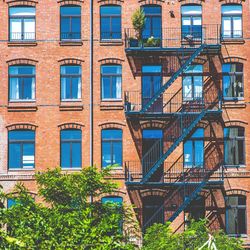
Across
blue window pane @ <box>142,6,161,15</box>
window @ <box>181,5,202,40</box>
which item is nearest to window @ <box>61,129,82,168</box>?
blue window pane @ <box>142,6,161,15</box>

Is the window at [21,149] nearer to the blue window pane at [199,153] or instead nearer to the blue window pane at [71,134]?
the blue window pane at [71,134]

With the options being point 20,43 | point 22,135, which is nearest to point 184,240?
point 22,135

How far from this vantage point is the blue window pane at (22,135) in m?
30.7

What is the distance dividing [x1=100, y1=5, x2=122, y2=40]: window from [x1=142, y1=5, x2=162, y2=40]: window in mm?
1330

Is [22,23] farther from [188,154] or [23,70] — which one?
[188,154]

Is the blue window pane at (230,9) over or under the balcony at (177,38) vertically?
over

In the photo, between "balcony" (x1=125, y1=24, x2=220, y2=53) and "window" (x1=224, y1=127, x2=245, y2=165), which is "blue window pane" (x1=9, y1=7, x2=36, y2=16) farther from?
"window" (x1=224, y1=127, x2=245, y2=165)

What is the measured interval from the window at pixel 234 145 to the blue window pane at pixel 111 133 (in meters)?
5.20

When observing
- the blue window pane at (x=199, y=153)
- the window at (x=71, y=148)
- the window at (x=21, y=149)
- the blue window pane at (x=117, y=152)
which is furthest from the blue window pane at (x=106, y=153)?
the blue window pane at (x=199, y=153)

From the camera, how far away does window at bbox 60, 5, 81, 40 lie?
31.3 metres

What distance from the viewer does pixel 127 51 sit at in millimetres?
30547

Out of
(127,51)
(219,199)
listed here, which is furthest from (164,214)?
(127,51)

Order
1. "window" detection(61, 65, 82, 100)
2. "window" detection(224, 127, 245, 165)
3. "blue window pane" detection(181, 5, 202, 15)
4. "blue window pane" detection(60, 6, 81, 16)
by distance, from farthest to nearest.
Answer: "blue window pane" detection(181, 5, 202, 15) < "blue window pane" detection(60, 6, 81, 16) < "window" detection(61, 65, 82, 100) < "window" detection(224, 127, 245, 165)

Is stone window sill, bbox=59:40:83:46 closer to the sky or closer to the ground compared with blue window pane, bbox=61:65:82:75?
closer to the sky
